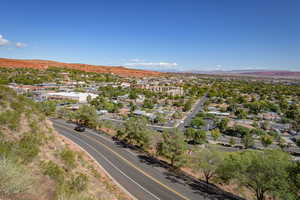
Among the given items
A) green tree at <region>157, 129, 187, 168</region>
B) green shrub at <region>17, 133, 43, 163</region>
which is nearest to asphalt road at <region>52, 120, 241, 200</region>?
green tree at <region>157, 129, 187, 168</region>

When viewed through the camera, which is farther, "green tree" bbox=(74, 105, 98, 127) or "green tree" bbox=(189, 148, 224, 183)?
"green tree" bbox=(74, 105, 98, 127)

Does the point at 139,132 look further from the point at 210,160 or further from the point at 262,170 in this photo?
the point at 262,170

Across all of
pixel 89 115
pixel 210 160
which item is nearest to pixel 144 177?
pixel 210 160

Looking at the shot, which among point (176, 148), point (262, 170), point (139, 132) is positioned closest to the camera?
point (262, 170)

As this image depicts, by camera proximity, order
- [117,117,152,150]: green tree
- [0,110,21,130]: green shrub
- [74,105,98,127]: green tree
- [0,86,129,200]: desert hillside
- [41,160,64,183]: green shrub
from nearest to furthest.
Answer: [0,86,129,200]: desert hillside, [41,160,64,183]: green shrub, [0,110,21,130]: green shrub, [117,117,152,150]: green tree, [74,105,98,127]: green tree

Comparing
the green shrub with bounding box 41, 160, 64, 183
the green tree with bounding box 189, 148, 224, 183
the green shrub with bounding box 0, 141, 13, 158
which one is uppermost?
the green shrub with bounding box 0, 141, 13, 158

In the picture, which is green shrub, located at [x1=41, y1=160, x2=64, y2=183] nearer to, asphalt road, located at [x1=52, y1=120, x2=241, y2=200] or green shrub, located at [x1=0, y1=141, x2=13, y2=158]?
green shrub, located at [x1=0, y1=141, x2=13, y2=158]
